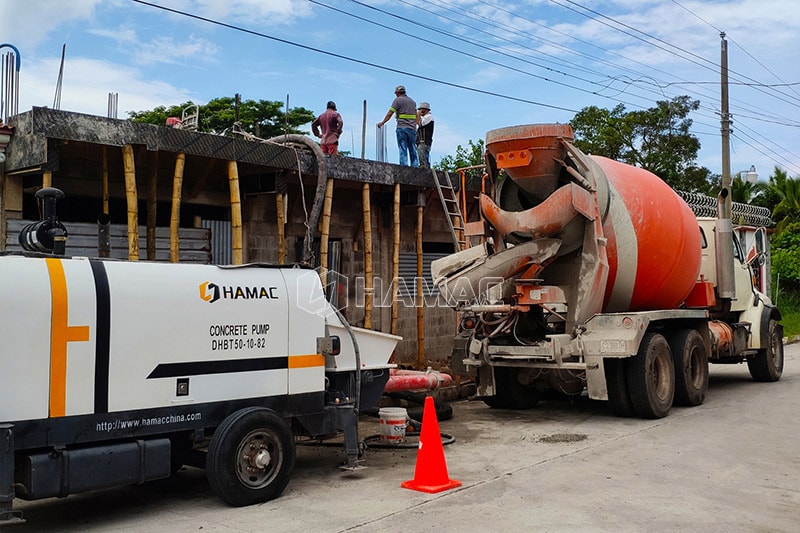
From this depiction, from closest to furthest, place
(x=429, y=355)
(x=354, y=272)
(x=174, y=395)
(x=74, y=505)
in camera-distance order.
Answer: (x=174, y=395) < (x=74, y=505) < (x=354, y=272) < (x=429, y=355)

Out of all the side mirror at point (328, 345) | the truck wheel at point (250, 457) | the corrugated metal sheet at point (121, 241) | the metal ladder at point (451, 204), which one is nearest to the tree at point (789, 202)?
the metal ladder at point (451, 204)

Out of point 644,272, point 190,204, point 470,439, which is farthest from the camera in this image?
point 190,204

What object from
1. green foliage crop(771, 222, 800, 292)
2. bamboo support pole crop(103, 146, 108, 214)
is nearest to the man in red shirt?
bamboo support pole crop(103, 146, 108, 214)

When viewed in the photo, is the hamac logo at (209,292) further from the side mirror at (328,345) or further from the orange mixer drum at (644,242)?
the orange mixer drum at (644,242)

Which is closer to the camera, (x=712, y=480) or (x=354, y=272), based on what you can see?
(x=712, y=480)

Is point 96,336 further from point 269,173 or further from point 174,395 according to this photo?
point 269,173

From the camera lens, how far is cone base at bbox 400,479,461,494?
7328 mm

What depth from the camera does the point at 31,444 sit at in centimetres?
579

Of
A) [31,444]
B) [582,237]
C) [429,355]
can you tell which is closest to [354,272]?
[429,355]

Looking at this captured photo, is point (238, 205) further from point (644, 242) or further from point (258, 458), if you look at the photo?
point (644, 242)

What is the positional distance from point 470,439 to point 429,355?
6.03 metres

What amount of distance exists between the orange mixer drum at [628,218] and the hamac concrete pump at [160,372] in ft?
12.7

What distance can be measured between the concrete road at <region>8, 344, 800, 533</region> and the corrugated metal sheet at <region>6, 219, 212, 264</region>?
377 centimetres

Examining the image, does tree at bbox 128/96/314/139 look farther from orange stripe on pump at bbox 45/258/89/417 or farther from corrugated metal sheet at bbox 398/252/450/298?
orange stripe on pump at bbox 45/258/89/417
